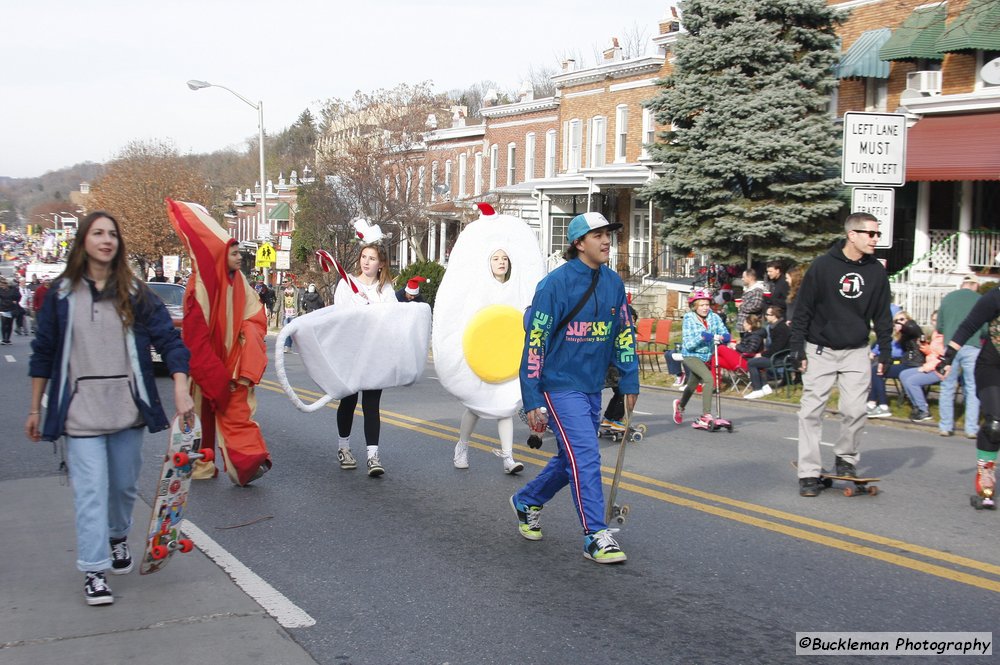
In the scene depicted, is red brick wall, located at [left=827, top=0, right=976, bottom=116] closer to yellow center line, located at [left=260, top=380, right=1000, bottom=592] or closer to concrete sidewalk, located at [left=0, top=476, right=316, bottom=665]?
yellow center line, located at [left=260, top=380, right=1000, bottom=592]

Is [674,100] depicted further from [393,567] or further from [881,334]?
[393,567]

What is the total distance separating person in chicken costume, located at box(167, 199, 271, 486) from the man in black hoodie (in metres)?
4.25

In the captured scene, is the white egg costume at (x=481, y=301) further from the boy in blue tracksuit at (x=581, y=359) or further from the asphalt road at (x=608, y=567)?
the boy in blue tracksuit at (x=581, y=359)

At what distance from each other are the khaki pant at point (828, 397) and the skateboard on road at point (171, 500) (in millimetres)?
4666

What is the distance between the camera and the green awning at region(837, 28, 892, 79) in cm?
2444

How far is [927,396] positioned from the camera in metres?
14.5

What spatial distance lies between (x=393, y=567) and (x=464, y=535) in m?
0.88

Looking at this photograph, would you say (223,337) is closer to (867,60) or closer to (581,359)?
(581,359)

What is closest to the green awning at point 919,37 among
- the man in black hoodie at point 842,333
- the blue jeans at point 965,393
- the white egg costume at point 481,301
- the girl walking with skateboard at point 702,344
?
the blue jeans at point 965,393

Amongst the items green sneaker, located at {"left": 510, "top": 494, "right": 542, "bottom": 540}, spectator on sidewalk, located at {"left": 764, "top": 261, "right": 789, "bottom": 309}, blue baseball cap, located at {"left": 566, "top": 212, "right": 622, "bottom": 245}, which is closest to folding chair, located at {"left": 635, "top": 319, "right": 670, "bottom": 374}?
spectator on sidewalk, located at {"left": 764, "top": 261, "right": 789, "bottom": 309}

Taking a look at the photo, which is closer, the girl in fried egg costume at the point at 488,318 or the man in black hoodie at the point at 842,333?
the man in black hoodie at the point at 842,333

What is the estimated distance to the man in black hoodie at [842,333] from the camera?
7973 mm

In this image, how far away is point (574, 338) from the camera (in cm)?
630

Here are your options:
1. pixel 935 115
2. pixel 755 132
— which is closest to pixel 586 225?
pixel 935 115
